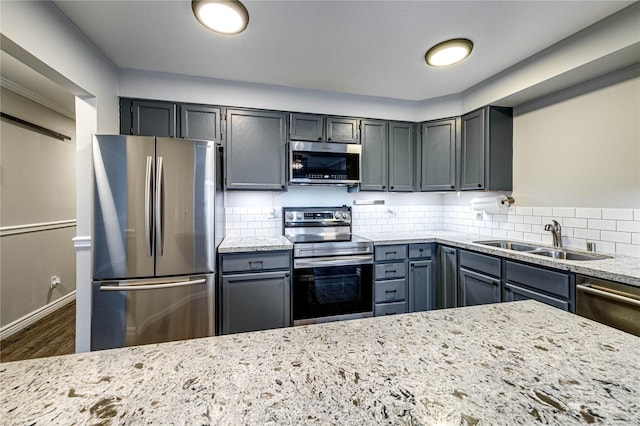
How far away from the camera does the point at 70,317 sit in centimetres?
303

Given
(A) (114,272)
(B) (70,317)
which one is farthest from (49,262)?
(A) (114,272)

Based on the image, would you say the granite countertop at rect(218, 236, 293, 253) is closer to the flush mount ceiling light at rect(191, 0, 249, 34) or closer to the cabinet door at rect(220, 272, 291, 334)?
the cabinet door at rect(220, 272, 291, 334)

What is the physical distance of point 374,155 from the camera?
3104 millimetres

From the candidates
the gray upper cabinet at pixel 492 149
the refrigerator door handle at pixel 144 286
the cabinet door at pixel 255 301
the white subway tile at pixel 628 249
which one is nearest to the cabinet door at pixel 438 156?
the gray upper cabinet at pixel 492 149

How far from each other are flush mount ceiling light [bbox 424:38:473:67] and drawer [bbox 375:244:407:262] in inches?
66.1

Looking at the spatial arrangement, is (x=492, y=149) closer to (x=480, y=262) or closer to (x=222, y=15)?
(x=480, y=262)

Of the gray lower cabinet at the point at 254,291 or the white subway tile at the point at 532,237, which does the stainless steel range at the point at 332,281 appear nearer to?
the gray lower cabinet at the point at 254,291

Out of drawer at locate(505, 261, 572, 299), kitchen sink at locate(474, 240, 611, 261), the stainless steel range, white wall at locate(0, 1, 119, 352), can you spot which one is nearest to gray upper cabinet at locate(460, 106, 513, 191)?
kitchen sink at locate(474, 240, 611, 261)

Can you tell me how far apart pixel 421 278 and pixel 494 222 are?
3.32 ft

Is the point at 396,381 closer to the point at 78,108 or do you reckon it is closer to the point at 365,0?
the point at 365,0

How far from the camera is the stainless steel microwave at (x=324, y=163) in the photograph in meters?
2.75

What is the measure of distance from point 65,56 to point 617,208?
13.1 ft

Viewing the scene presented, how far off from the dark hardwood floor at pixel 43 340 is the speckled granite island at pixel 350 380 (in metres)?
2.55

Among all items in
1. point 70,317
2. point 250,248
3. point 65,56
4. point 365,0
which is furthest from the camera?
point 70,317
